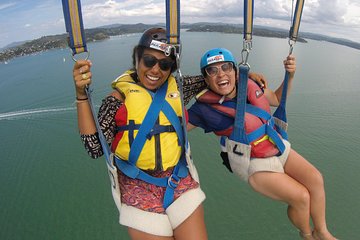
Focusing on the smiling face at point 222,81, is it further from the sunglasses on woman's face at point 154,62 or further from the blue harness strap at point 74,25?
the blue harness strap at point 74,25

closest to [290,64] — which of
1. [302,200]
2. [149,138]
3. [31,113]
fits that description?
[302,200]

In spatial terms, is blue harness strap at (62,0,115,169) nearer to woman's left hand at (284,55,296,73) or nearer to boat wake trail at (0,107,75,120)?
woman's left hand at (284,55,296,73)

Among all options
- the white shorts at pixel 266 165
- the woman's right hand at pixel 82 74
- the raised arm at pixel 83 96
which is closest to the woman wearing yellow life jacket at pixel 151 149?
the raised arm at pixel 83 96

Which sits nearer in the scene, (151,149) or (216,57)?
(151,149)

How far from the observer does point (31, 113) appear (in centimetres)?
1057

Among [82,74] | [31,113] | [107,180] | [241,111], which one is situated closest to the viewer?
[82,74]

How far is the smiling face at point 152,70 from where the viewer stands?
1.91 meters

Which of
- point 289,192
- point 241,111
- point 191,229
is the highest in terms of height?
point 241,111

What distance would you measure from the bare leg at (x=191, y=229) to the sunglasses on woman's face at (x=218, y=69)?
1171 mm

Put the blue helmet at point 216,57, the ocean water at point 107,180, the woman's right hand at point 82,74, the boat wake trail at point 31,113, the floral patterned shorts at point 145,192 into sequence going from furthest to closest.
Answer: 1. the boat wake trail at point 31,113
2. the ocean water at point 107,180
3. the blue helmet at point 216,57
4. the floral patterned shorts at point 145,192
5. the woman's right hand at point 82,74

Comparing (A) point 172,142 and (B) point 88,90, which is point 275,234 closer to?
(A) point 172,142

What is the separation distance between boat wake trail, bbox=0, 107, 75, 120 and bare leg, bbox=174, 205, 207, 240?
9.63m

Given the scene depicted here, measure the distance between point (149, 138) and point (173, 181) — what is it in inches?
15.5

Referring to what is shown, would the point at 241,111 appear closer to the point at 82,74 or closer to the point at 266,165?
the point at 266,165
